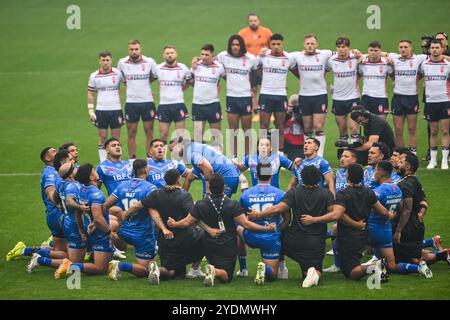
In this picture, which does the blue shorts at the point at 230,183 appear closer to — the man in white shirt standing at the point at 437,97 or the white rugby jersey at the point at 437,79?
the man in white shirt standing at the point at 437,97

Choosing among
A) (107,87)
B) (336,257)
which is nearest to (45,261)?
(336,257)

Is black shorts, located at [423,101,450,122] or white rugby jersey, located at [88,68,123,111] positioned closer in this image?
black shorts, located at [423,101,450,122]

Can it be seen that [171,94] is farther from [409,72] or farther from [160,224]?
[160,224]

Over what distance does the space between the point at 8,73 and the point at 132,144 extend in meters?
11.3

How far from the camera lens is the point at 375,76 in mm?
20266

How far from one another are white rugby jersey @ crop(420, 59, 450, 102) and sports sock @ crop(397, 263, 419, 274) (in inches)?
297

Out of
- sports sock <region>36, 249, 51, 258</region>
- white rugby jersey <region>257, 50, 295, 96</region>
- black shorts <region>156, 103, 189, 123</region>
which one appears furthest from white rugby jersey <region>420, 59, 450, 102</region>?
sports sock <region>36, 249, 51, 258</region>

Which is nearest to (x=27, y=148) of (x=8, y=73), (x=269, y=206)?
(x=8, y=73)

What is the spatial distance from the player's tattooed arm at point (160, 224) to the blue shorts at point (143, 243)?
451mm

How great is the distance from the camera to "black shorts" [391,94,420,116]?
2033cm

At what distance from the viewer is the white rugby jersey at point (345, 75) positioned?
20.3 metres

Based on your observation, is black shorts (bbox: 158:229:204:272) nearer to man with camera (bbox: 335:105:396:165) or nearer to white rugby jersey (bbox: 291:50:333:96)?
man with camera (bbox: 335:105:396:165)

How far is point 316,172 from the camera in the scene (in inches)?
514

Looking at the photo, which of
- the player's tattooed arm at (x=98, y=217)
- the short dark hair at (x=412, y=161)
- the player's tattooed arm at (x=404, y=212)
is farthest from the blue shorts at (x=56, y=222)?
the short dark hair at (x=412, y=161)
